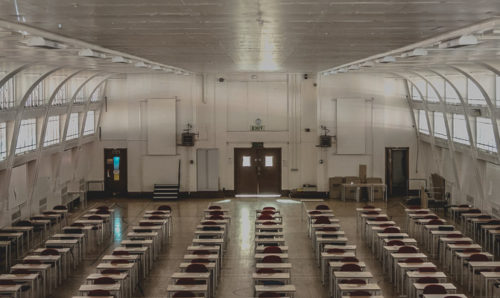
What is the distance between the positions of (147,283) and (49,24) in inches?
406

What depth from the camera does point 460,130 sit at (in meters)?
31.3

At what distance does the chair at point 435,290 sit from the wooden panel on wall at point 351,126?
68.4ft

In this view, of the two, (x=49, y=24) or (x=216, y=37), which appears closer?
(x=49, y=24)

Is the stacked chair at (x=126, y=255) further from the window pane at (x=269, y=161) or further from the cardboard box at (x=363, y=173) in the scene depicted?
the cardboard box at (x=363, y=173)

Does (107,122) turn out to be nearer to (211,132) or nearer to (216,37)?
(211,132)

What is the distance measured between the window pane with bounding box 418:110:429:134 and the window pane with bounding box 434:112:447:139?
84 centimetres

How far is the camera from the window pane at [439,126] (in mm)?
33438

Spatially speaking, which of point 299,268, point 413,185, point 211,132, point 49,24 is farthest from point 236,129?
point 49,24

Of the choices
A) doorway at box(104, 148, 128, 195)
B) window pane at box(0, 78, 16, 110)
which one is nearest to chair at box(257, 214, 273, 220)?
window pane at box(0, 78, 16, 110)

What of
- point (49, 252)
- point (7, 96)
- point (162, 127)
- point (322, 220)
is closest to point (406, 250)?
point (322, 220)

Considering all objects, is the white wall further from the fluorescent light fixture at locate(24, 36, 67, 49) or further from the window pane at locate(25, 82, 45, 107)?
the fluorescent light fixture at locate(24, 36, 67, 49)

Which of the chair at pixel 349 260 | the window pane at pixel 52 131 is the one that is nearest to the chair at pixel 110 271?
the chair at pixel 349 260

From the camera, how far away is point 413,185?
36.6 meters

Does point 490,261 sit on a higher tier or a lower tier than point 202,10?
lower
